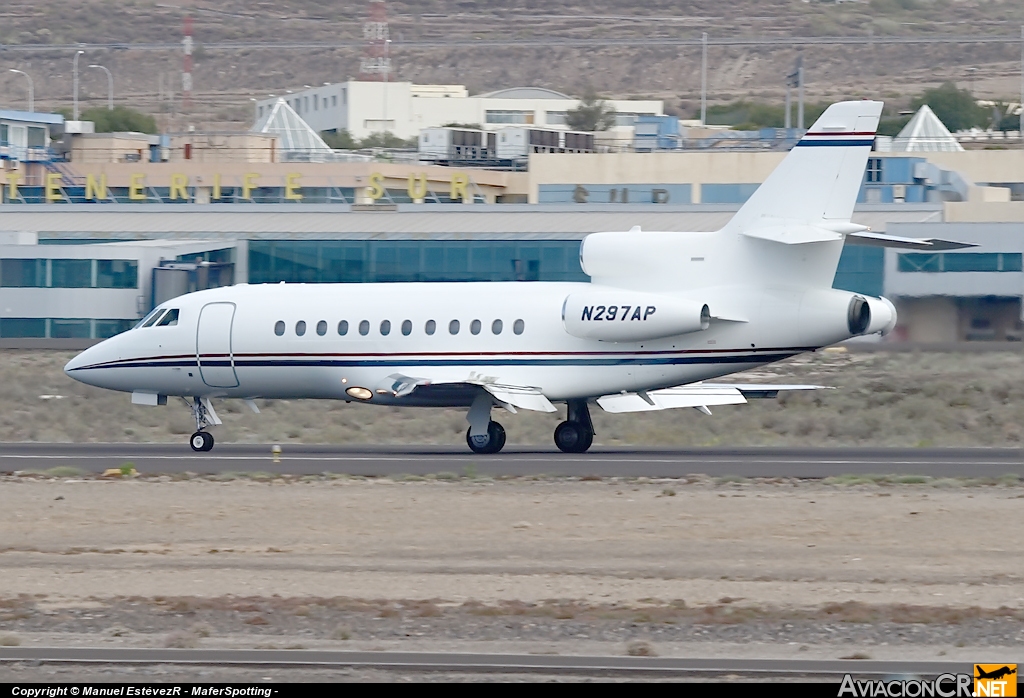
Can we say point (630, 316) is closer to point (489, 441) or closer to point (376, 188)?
point (489, 441)

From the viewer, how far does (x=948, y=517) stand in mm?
19422

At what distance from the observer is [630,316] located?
26.8 m

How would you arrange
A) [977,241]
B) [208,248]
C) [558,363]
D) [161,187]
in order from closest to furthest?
[558,363] → [977,241] → [208,248] → [161,187]

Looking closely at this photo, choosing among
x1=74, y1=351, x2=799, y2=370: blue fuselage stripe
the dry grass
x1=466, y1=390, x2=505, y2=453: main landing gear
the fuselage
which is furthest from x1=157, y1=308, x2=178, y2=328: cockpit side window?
x1=466, y1=390, x2=505, y2=453: main landing gear

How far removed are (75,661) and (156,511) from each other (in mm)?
8826

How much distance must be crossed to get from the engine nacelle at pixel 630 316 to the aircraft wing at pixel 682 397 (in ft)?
4.02

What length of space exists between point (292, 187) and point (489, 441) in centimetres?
4839

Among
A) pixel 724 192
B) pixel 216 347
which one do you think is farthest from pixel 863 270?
pixel 216 347

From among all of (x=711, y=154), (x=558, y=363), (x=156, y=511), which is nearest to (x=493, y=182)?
(x=711, y=154)

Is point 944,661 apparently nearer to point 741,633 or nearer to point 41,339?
point 741,633

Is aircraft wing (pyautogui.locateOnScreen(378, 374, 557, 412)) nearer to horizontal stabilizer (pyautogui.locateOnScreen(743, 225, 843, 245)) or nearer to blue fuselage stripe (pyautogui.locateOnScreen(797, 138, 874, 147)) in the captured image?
horizontal stabilizer (pyautogui.locateOnScreen(743, 225, 843, 245))

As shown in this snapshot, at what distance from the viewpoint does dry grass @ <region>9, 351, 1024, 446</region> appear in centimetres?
3384

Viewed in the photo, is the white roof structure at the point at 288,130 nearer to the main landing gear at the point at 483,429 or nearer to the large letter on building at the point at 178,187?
the large letter on building at the point at 178,187

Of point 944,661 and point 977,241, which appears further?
point 977,241
